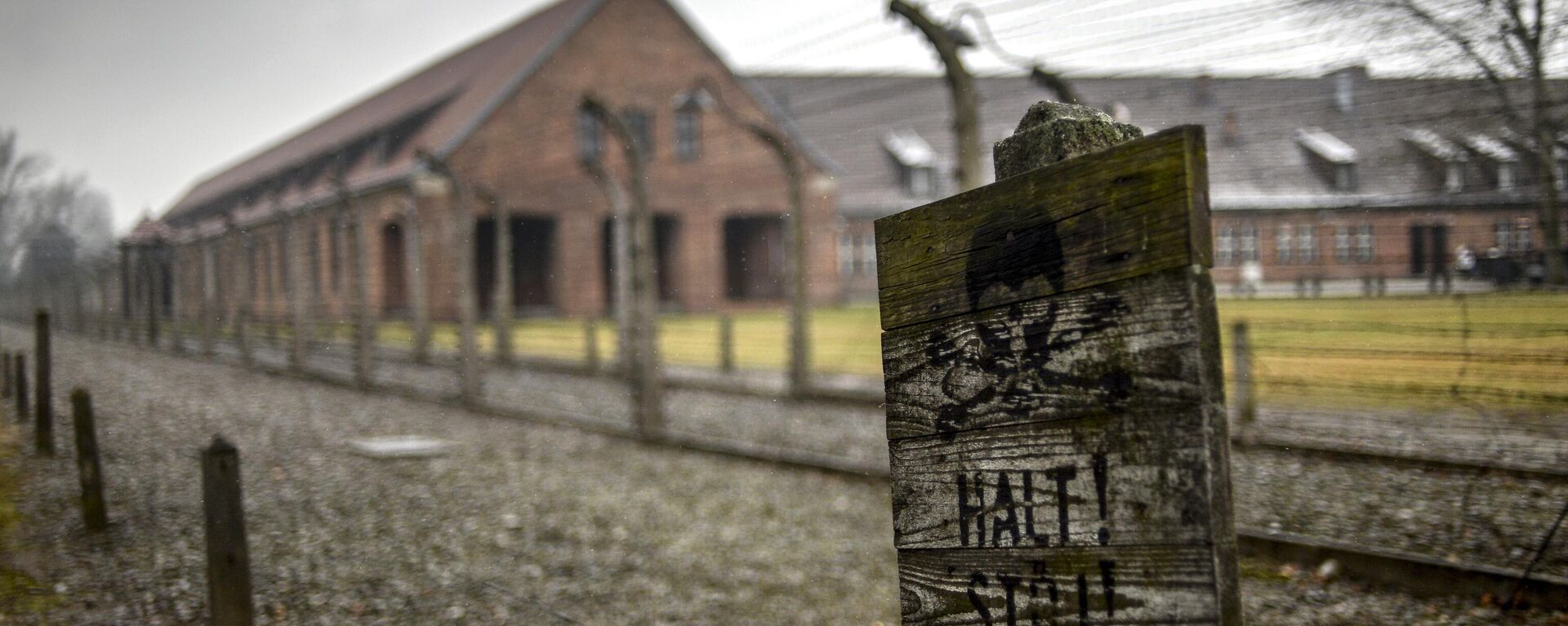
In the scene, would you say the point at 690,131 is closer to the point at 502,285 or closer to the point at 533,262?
the point at 533,262

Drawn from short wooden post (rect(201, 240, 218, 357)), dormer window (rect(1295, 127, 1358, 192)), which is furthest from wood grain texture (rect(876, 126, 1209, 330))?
short wooden post (rect(201, 240, 218, 357))

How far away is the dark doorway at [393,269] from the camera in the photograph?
25.9 meters

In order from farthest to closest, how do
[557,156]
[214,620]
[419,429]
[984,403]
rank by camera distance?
[557,156] → [419,429] → [214,620] → [984,403]

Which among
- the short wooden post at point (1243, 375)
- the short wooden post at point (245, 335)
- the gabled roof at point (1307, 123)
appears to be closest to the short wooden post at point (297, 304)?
the short wooden post at point (245, 335)

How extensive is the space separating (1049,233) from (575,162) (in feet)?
87.1

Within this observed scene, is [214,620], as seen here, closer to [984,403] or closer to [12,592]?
[12,592]

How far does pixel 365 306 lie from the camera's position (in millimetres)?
14523

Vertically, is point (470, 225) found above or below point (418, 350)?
above

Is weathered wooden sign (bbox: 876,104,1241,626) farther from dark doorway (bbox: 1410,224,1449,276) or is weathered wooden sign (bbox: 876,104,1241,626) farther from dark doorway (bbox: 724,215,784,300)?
dark doorway (bbox: 724,215,784,300)

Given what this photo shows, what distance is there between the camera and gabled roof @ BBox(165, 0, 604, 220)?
86.9 ft

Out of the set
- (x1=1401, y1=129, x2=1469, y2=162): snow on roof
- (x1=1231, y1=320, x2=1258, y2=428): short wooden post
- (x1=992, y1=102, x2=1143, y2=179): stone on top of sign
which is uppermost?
(x1=1401, y1=129, x2=1469, y2=162): snow on roof

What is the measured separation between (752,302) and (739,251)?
2.91m

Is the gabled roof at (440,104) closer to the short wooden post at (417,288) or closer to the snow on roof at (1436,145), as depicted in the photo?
the short wooden post at (417,288)

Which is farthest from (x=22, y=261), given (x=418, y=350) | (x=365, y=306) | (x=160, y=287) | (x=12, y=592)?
(x=418, y=350)
